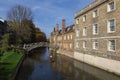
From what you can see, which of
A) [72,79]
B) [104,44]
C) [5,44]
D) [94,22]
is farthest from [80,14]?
[72,79]

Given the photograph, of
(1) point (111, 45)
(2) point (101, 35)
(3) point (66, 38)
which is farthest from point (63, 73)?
(3) point (66, 38)

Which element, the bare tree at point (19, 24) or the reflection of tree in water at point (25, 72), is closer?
the reflection of tree in water at point (25, 72)

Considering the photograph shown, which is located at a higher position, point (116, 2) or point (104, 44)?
point (116, 2)

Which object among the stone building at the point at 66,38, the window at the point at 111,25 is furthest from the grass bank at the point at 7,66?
the stone building at the point at 66,38

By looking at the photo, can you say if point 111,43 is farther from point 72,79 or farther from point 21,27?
point 21,27

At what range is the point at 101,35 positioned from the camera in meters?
23.8

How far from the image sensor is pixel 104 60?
22.4 metres

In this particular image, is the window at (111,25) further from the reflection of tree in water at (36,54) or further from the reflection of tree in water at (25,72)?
the reflection of tree in water at (36,54)

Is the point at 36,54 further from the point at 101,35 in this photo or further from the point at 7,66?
the point at 7,66

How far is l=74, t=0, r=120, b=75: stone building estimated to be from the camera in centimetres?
2020

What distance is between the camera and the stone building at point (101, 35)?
20.2 metres

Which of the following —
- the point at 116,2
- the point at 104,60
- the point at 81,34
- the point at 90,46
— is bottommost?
the point at 104,60

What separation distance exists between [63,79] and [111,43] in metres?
7.89

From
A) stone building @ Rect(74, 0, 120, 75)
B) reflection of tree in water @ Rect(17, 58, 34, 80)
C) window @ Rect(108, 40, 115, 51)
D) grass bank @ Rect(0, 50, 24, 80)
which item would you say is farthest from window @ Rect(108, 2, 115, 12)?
grass bank @ Rect(0, 50, 24, 80)
